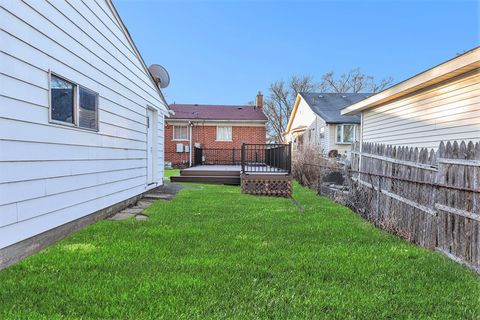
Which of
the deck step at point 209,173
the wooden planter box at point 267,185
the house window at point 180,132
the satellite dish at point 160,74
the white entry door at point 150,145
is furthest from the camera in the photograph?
the house window at point 180,132

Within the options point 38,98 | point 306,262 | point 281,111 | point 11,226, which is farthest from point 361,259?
point 281,111

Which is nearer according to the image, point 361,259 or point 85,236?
point 361,259

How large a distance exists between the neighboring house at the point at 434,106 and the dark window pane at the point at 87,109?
248 inches

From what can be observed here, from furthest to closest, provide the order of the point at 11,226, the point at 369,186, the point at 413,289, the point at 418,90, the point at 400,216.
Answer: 1. the point at 418,90
2. the point at 369,186
3. the point at 400,216
4. the point at 11,226
5. the point at 413,289

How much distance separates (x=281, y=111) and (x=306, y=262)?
33.9 m

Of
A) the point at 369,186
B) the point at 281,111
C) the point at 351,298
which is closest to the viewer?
the point at 351,298

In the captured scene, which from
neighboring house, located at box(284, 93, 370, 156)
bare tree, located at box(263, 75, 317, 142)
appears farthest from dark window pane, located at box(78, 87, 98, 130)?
bare tree, located at box(263, 75, 317, 142)

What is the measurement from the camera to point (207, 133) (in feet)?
70.0

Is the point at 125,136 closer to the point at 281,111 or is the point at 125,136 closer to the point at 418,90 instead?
the point at 418,90

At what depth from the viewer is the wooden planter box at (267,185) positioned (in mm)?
8859

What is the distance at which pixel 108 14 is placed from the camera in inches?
225

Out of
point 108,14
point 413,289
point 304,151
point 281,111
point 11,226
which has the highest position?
point 281,111

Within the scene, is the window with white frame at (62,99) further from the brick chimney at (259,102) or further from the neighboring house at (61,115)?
the brick chimney at (259,102)

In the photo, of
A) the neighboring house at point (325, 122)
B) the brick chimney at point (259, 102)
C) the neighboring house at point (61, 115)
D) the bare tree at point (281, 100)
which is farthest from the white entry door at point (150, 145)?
the bare tree at point (281, 100)
